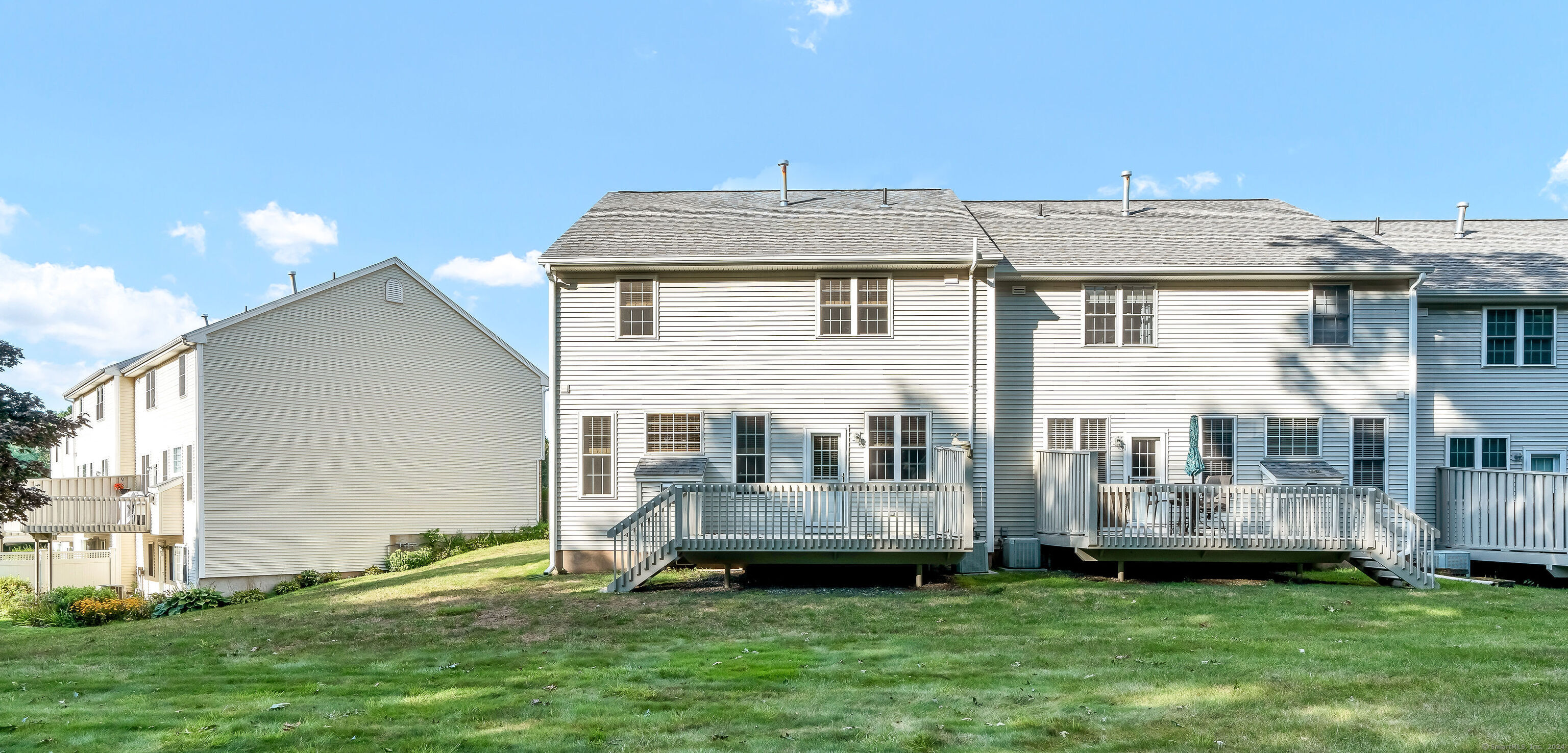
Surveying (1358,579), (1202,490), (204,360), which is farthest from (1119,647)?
(204,360)

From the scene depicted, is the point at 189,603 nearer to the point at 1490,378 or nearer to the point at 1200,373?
the point at 1200,373

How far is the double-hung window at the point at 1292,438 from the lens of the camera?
1611 centimetres

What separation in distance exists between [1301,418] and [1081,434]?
3.75 m

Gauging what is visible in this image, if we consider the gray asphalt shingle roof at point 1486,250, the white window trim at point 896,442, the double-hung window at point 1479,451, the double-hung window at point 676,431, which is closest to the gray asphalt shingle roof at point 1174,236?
the gray asphalt shingle roof at point 1486,250

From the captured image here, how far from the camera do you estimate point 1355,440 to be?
16.1 meters

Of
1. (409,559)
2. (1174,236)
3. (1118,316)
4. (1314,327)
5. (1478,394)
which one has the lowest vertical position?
(409,559)

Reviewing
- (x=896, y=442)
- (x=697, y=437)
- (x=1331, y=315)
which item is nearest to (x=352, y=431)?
(x=697, y=437)

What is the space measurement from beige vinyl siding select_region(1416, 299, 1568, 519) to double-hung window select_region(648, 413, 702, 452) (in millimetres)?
12709

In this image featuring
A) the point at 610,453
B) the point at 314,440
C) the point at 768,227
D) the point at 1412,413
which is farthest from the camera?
the point at 314,440

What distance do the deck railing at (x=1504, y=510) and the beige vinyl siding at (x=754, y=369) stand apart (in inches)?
313

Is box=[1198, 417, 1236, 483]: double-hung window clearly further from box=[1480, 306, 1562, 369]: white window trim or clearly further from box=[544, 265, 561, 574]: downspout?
box=[544, 265, 561, 574]: downspout

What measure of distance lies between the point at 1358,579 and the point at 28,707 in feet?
55.1

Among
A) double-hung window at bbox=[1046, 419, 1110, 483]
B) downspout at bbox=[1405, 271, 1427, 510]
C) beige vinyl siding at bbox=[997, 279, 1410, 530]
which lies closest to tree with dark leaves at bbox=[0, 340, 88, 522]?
beige vinyl siding at bbox=[997, 279, 1410, 530]

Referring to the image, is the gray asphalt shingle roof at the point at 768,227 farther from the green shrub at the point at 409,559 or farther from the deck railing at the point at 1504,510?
the green shrub at the point at 409,559
